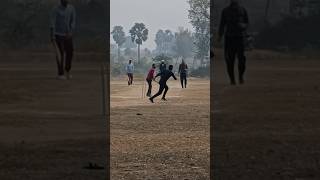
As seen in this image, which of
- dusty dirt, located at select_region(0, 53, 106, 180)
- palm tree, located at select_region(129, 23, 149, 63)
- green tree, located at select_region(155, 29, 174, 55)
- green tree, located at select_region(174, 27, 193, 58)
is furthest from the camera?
green tree, located at select_region(155, 29, 174, 55)

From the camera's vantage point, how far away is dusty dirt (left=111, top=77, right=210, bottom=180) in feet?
26.7

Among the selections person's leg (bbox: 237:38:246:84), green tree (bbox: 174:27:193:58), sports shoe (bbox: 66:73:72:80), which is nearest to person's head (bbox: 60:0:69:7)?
sports shoe (bbox: 66:73:72:80)

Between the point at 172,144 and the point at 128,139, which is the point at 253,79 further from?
the point at 128,139

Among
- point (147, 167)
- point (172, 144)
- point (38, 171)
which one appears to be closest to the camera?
point (38, 171)

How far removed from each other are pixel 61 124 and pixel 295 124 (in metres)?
2.96

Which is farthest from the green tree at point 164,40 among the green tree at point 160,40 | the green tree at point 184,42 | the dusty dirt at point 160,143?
the dusty dirt at point 160,143

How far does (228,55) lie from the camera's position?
7.34m

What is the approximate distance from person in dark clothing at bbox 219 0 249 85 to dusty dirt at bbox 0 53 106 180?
5.47 ft

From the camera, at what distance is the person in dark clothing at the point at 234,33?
7262 millimetres

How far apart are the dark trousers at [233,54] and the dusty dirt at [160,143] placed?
1.57m

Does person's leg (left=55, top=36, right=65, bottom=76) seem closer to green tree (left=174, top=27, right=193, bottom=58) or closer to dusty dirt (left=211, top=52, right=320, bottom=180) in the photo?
dusty dirt (left=211, top=52, right=320, bottom=180)

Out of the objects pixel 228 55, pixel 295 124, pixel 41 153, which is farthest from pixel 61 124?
pixel 295 124

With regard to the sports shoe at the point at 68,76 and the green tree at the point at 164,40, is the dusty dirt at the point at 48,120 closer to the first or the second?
the sports shoe at the point at 68,76

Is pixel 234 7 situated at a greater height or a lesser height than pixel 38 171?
greater
